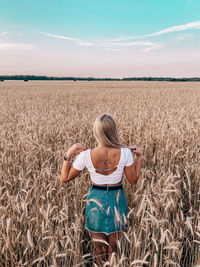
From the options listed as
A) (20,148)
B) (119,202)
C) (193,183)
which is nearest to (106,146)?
(119,202)

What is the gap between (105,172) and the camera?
6.13 ft

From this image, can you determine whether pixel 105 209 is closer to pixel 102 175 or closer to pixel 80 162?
pixel 102 175

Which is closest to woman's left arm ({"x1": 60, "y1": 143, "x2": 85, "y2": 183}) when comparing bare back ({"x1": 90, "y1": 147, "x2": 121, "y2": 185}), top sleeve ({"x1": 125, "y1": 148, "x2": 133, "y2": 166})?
bare back ({"x1": 90, "y1": 147, "x2": 121, "y2": 185})

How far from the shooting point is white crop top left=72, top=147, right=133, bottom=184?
1.85 metres

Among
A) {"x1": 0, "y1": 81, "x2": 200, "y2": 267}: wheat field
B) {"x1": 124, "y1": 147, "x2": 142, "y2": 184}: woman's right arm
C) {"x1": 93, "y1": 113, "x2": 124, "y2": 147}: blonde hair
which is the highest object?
{"x1": 93, "y1": 113, "x2": 124, "y2": 147}: blonde hair

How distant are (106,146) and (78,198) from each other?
101 cm

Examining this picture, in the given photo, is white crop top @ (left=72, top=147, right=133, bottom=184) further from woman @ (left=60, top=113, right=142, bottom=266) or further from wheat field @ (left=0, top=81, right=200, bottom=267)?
wheat field @ (left=0, top=81, right=200, bottom=267)

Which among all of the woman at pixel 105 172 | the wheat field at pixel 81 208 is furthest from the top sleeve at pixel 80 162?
the wheat field at pixel 81 208

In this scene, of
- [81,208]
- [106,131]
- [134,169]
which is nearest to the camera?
[106,131]

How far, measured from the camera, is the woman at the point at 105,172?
1822mm

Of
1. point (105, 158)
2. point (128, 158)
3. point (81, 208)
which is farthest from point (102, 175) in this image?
point (81, 208)

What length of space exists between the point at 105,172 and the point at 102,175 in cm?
4

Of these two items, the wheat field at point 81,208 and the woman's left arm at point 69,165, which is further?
the woman's left arm at point 69,165

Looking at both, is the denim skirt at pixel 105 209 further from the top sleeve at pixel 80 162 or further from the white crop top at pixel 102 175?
the top sleeve at pixel 80 162
